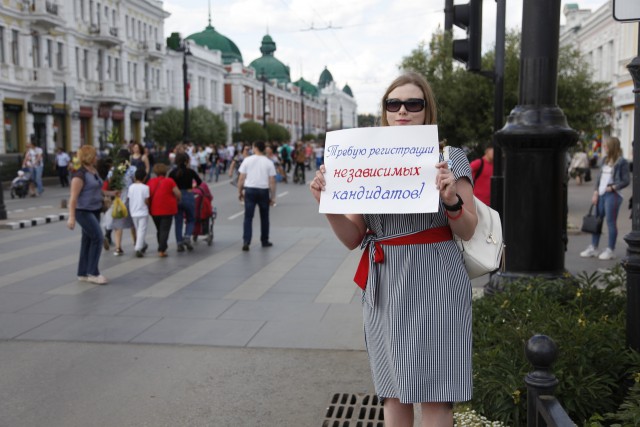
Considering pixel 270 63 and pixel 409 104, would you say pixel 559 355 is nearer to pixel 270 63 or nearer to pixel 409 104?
pixel 409 104

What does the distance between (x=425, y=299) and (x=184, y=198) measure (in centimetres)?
970

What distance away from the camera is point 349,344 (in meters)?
6.18

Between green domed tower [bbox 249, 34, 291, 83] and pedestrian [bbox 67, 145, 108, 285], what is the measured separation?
340 ft

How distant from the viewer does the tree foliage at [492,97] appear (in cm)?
1866

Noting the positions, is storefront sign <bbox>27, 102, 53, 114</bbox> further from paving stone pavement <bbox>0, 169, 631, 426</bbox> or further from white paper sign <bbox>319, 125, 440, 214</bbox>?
white paper sign <bbox>319, 125, 440, 214</bbox>

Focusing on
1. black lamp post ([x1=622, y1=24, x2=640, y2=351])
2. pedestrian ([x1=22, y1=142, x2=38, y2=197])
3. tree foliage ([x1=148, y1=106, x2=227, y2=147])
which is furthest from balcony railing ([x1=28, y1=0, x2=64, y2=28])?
black lamp post ([x1=622, y1=24, x2=640, y2=351])

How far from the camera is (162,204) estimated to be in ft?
38.0

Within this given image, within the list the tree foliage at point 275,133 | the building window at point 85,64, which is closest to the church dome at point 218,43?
the tree foliage at point 275,133

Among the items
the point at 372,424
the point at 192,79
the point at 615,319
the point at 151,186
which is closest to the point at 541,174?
the point at 615,319

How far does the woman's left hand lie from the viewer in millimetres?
2871

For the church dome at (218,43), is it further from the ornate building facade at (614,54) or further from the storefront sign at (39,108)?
the ornate building facade at (614,54)

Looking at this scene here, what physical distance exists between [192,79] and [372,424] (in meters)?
64.8

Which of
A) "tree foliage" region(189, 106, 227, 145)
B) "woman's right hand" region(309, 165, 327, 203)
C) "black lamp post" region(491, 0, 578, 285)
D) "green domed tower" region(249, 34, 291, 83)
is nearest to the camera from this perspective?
"woman's right hand" region(309, 165, 327, 203)

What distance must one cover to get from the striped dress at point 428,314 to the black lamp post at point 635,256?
3.98 feet
